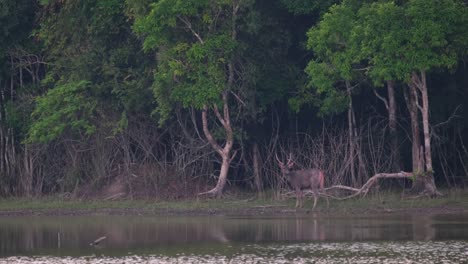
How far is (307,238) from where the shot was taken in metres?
20.9

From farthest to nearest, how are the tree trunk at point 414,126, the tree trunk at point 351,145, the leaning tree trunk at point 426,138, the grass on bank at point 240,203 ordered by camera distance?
the tree trunk at point 351,145 < the tree trunk at point 414,126 < the leaning tree trunk at point 426,138 < the grass on bank at point 240,203

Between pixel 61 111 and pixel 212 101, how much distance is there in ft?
14.8

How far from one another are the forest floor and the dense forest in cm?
74

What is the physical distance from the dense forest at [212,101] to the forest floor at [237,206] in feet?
2.43

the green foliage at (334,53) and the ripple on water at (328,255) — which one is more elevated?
the green foliage at (334,53)

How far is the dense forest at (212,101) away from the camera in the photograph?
27672 mm

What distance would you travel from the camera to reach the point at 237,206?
2758 cm

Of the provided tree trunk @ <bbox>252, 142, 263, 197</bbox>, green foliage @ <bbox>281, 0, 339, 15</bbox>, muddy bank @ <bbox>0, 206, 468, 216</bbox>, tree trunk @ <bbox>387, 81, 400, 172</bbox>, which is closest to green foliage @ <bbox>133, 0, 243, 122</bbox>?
green foliage @ <bbox>281, 0, 339, 15</bbox>

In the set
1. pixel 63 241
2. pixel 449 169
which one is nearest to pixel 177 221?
pixel 63 241

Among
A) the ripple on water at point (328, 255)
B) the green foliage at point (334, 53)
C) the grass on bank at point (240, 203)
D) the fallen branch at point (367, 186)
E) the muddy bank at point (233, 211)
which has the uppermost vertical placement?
the green foliage at point (334, 53)

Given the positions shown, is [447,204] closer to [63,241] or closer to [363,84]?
[363,84]

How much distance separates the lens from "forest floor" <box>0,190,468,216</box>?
1019 inches

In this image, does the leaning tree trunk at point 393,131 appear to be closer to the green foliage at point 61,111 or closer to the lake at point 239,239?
the lake at point 239,239

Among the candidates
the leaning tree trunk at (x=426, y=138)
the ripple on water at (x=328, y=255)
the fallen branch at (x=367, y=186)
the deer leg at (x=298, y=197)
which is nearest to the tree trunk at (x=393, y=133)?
the fallen branch at (x=367, y=186)
